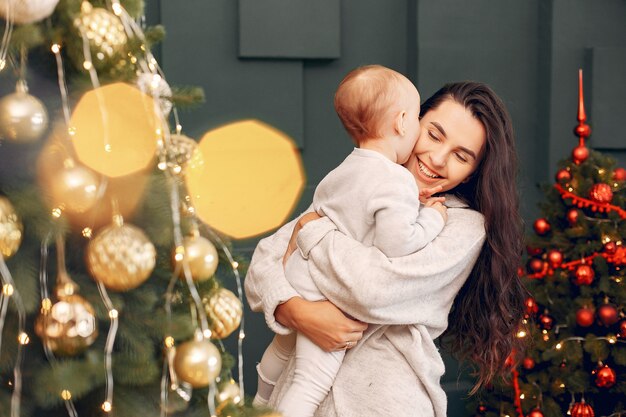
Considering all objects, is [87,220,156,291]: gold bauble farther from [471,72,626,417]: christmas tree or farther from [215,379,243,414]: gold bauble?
[471,72,626,417]: christmas tree

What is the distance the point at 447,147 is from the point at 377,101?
20cm

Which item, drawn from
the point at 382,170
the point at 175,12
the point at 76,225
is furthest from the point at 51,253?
the point at 175,12

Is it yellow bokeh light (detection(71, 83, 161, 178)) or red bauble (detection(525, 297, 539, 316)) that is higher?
yellow bokeh light (detection(71, 83, 161, 178))

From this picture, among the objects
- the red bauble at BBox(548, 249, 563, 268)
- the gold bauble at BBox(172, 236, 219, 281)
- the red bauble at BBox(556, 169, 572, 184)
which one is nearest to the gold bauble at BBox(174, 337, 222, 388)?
the gold bauble at BBox(172, 236, 219, 281)

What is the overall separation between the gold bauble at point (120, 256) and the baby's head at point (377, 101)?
734 millimetres

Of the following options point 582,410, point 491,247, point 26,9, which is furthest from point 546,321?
point 26,9

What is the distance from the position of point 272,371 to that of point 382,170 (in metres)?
0.59

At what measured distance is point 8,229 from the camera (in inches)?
48.6

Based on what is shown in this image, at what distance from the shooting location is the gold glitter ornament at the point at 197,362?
4.58 ft

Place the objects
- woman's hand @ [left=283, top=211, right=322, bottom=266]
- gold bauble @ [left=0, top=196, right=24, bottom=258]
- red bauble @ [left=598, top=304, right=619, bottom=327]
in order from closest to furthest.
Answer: gold bauble @ [left=0, top=196, right=24, bottom=258]
woman's hand @ [left=283, top=211, right=322, bottom=266]
red bauble @ [left=598, top=304, right=619, bottom=327]

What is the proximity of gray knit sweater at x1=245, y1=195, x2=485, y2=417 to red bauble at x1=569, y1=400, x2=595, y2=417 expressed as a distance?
140 cm

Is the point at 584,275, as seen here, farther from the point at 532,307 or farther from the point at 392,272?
the point at 392,272

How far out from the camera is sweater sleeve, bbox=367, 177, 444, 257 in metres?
1.79

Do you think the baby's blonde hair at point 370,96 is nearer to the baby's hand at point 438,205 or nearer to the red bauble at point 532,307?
the baby's hand at point 438,205
